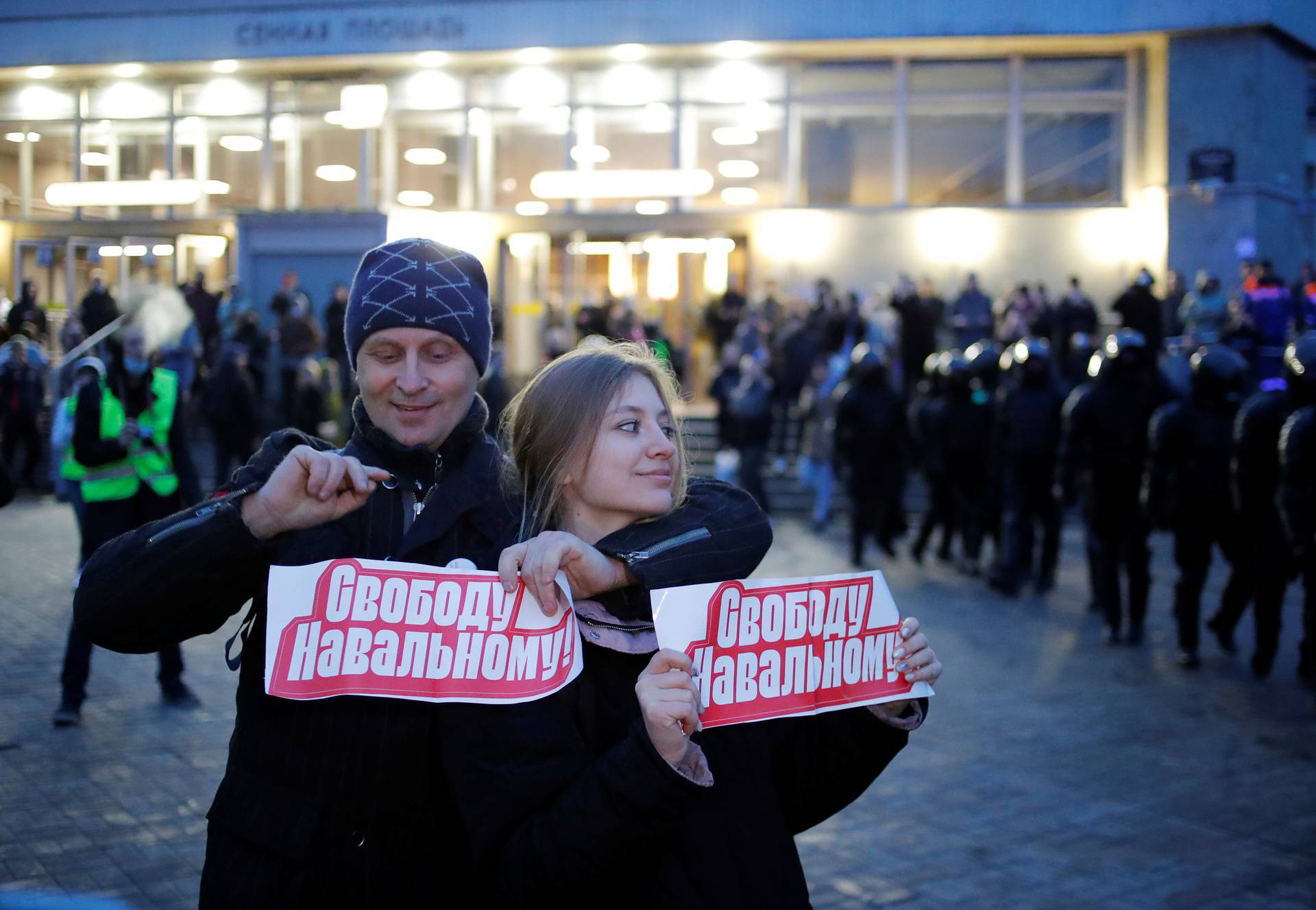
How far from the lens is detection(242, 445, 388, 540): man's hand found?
2.19 meters

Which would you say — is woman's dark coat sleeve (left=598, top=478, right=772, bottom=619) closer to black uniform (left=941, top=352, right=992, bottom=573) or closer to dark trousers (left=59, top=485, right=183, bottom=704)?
dark trousers (left=59, top=485, right=183, bottom=704)

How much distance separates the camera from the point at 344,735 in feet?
7.44

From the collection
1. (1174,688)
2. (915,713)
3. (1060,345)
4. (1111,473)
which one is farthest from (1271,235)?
(915,713)

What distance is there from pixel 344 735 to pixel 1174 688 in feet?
23.3

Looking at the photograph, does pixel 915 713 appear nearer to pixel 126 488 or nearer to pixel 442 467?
pixel 442 467

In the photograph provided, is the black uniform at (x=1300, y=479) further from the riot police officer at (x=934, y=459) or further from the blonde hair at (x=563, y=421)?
the blonde hair at (x=563, y=421)

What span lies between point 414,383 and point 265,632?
51cm

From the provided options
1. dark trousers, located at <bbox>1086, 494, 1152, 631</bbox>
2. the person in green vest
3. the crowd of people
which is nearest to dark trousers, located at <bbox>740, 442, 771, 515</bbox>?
the crowd of people

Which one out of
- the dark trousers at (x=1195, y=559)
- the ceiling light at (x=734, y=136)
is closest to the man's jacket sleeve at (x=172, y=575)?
the dark trousers at (x=1195, y=559)

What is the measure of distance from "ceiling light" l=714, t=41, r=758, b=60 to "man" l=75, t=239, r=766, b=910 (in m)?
24.7

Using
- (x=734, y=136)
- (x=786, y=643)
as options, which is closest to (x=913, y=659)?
(x=786, y=643)

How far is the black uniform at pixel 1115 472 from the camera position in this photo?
966cm

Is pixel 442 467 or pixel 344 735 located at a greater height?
pixel 442 467

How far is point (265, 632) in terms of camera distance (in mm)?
2338
